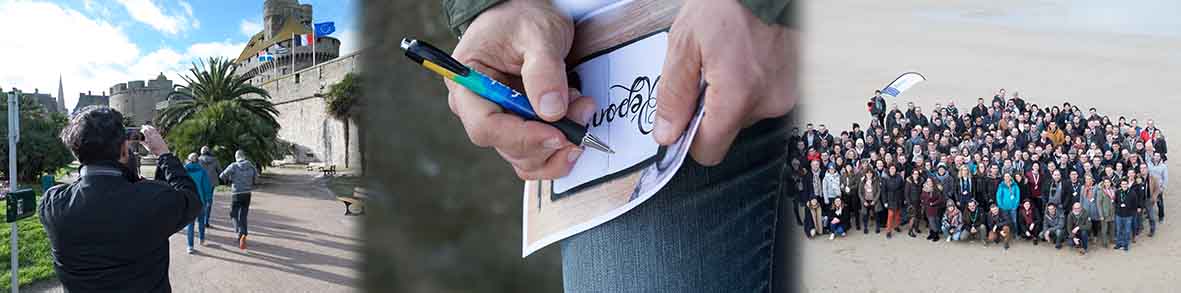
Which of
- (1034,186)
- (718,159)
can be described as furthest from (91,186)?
(1034,186)

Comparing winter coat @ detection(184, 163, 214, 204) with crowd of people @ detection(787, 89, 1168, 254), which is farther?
crowd of people @ detection(787, 89, 1168, 254)

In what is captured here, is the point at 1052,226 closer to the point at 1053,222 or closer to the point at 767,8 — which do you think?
the point at 1053,222

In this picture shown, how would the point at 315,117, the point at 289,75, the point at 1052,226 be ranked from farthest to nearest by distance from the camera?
1. the point at 289,75
2. the point at 1052,226
3. the point at 315,117

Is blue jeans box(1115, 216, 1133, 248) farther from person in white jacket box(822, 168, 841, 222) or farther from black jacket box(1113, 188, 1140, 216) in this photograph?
person in white jacket box(822, 168, 841, 222)

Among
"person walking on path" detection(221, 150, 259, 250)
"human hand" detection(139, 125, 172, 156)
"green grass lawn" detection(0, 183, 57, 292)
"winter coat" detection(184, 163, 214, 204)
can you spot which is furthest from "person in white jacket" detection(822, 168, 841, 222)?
"human hand" detection(139, 125, 172, 156)

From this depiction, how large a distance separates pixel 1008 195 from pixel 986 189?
0.16 metres

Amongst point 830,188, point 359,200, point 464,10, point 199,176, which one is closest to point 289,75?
point 199,176

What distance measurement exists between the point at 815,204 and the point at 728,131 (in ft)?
15.9

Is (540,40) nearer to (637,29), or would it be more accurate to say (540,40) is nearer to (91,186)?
(637,29)

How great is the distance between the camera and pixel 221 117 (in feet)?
27.0

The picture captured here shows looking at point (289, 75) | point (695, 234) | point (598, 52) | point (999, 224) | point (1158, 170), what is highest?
point (289, 75)

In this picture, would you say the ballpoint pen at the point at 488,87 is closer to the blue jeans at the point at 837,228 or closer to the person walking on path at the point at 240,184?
the person walking on path at the point at 240,184

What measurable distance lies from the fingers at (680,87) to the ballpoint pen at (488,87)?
4cm

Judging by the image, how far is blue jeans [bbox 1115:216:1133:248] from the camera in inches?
212
